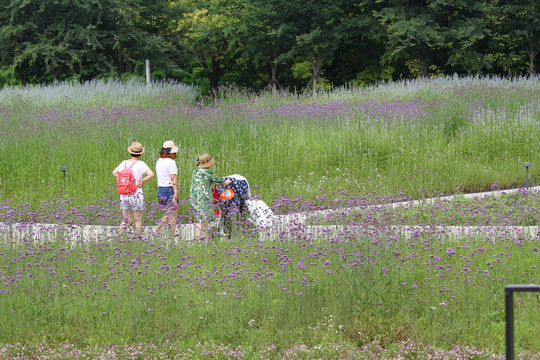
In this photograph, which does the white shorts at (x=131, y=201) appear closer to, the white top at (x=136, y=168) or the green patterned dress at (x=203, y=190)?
the white top at (x=136, y=168)

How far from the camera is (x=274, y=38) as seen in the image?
34.3 metres

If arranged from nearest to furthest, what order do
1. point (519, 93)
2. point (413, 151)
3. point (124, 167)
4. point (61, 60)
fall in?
1. point (124, 167)
2. point (413, 151)
3. point (519, 93)
4. point (61, 60)

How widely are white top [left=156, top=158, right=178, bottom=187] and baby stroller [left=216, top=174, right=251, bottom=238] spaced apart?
94 cm

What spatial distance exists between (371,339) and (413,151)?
27.6ft

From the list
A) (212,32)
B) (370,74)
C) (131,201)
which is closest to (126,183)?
(131,201)

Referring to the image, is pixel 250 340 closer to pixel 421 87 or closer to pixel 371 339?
pixel 371 339

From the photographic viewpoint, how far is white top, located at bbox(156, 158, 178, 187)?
991 cm

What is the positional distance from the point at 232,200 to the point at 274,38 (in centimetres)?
2600

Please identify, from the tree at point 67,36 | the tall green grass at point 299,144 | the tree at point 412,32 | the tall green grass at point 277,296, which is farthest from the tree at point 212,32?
the tall green grass at point 277,296

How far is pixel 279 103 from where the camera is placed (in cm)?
1794

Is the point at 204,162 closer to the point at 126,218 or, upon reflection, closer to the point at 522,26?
the point at 126,218

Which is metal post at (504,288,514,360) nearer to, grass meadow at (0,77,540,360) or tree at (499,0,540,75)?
grass meadow at (0,77,540,360)

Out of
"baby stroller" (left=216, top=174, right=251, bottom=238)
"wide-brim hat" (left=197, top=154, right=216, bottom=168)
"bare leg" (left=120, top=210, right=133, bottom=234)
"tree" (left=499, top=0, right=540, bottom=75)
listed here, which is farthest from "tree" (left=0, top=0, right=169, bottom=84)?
"baby stroller" (left=216, top=174, right=251, bottom=238)

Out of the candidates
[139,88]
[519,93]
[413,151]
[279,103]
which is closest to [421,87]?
[519,93]
